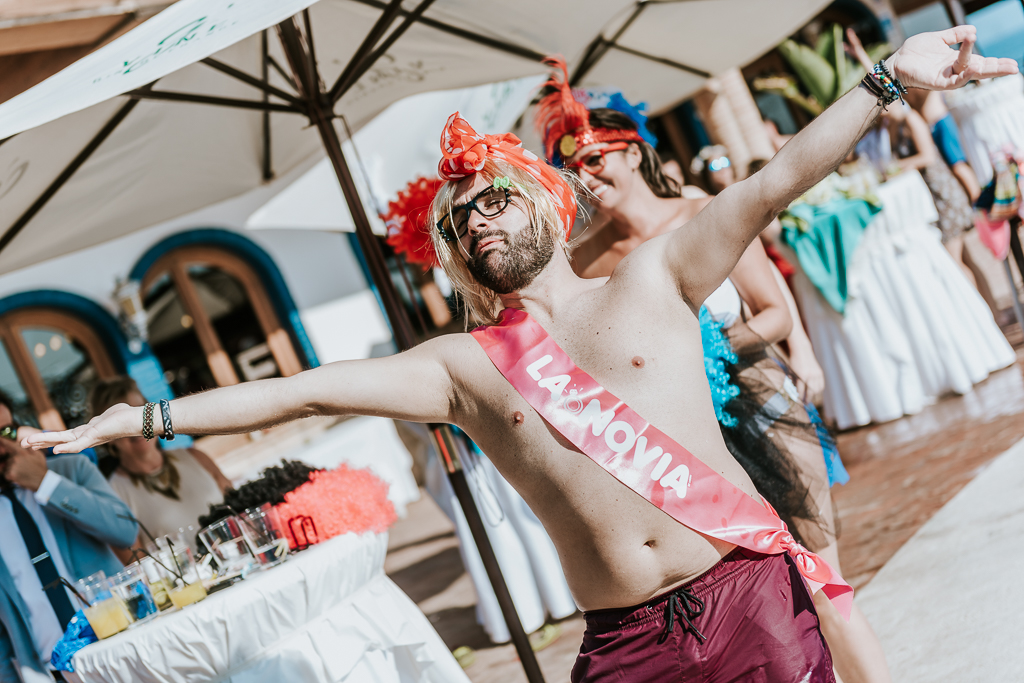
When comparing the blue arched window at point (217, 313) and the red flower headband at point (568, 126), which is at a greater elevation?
the blue arched window at point (217, 313)

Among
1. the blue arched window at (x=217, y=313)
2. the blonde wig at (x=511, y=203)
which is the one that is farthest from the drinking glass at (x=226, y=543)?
the blue arched window at (x=217, y=313)

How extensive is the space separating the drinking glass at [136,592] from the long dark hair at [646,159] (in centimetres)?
206

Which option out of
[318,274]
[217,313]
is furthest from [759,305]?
[217,313]

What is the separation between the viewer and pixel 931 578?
9.33 feet

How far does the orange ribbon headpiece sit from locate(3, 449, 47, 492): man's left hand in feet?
8.22

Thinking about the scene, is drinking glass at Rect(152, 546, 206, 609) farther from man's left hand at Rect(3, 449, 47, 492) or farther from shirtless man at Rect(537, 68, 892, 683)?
shirtless man at Rect(537, 68, 892, 683)

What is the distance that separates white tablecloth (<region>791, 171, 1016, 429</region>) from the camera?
16.4 feet

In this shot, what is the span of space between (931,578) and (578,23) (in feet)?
9.30

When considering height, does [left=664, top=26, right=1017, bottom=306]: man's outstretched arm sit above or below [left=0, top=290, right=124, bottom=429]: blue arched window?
below

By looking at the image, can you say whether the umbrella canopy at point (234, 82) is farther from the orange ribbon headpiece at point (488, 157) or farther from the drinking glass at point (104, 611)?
the drinking glass at point (104, 611)

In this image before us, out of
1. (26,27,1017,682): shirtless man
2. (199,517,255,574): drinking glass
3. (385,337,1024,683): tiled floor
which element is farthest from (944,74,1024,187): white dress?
(199,517,255,574): drinking glass

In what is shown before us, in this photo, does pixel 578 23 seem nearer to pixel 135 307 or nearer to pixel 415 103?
pixel 415 103

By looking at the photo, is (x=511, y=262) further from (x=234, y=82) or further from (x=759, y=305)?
(x=234, y=82)

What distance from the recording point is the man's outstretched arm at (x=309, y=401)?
57.7 inches
